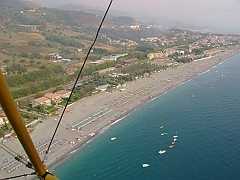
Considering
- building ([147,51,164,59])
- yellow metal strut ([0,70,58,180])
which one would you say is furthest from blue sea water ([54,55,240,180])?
building ([147,51,164,59])

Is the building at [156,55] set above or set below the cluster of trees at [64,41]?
below

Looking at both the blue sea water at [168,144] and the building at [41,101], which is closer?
the blue sea water at [168,144]

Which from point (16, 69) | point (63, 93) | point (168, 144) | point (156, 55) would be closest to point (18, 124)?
point (168, 144)

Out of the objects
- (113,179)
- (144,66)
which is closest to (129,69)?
(144,66)

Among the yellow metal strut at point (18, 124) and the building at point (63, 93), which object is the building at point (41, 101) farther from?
the yellow metal strut at point (18, 124)

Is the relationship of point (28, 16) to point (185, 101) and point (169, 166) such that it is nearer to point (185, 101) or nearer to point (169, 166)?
point (185, 101)

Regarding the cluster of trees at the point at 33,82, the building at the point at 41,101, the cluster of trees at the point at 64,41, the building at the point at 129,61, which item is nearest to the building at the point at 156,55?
the building at the point at 129,61
